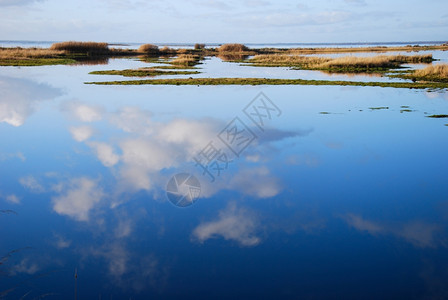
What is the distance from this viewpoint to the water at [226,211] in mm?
6344

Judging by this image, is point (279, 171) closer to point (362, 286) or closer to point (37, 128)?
point (362, 286)

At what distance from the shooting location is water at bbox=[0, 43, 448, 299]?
6344 mm

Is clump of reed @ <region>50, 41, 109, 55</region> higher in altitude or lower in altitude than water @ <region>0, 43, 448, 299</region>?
higher

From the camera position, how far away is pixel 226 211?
348 inches

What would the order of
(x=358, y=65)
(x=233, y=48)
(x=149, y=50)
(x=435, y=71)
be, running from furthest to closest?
(x=233, y=48) → (x=149, y=50) → (x=358, y=65) → (x=435, y=71)

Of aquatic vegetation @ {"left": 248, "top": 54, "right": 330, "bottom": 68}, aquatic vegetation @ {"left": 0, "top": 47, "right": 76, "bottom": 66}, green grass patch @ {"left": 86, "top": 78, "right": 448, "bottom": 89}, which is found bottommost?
green grass patch @ {"left": 86, "top": 78, "right": 448, "bottom": 89}

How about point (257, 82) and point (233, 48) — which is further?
point (233, 48)

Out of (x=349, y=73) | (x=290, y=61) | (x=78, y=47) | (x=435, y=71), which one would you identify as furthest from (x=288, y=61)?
(x=78, y=47)

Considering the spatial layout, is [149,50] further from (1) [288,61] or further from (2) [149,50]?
(1) [288,61]

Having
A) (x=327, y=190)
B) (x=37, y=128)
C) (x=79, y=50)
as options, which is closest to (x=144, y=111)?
(x=37, y=128)

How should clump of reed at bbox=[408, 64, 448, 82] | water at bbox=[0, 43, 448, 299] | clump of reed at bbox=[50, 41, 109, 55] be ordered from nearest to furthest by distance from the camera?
water at bbox=[0, 43, 448, 299]
clump of reed at bbox=[408, 64, 448, 82]
clump of reed at bbox=[50, 41, 109, 55]

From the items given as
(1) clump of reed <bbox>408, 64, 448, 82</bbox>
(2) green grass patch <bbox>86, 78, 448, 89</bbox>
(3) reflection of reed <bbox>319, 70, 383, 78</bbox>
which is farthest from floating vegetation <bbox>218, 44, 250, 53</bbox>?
(2) green grass patch <bbox>86, 78, 448, 89</bbox>

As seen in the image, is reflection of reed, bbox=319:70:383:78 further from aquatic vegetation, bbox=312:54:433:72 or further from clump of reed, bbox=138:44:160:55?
clump of reed, bbox=138:44:160:55

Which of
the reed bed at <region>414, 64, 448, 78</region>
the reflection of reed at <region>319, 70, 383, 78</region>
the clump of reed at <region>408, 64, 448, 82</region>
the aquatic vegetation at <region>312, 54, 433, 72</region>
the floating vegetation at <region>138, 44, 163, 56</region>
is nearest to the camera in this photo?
the clump of reed at <region>408, 64, 448, 82</region>
